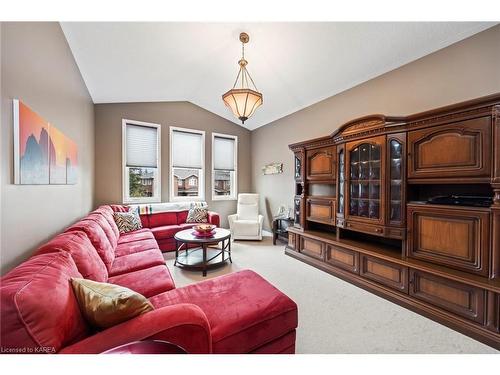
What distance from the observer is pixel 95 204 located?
4.25 metres

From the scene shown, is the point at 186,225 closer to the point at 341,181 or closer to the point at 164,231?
the point at 164,231

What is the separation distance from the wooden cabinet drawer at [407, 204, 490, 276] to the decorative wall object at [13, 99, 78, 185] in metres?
3.41

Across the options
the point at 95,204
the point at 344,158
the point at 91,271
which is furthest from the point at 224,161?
the point at 91,271

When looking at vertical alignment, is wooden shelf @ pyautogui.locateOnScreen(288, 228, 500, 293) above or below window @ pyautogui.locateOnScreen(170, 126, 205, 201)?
below

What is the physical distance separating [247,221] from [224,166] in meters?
1.70

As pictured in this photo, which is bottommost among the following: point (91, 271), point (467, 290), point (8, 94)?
point (467, 290)

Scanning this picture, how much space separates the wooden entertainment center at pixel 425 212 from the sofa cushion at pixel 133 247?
2481 mm

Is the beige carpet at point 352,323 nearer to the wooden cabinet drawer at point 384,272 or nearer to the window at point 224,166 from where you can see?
the wooden cabinet drawer at point 384,272

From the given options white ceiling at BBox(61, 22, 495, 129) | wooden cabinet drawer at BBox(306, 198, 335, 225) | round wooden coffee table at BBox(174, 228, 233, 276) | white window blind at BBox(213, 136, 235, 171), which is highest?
white ceiling at BBox(61, 22, 495, 129)

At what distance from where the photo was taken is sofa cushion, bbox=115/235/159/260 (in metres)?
2.59

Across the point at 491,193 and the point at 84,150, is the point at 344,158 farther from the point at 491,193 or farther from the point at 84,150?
the point at 84,150

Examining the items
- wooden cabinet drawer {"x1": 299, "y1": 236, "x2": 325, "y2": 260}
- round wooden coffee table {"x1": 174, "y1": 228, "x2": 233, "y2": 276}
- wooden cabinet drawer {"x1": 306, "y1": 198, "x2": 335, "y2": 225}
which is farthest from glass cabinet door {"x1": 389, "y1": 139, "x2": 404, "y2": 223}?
round wooden coffee table {"x1": 174, "y1": 228, "x2": 233, "y2": 276}

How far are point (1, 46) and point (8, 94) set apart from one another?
0.92ft

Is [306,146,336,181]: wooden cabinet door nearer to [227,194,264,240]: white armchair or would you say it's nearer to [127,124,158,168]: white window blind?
[227,194,264,240]: white armchair
